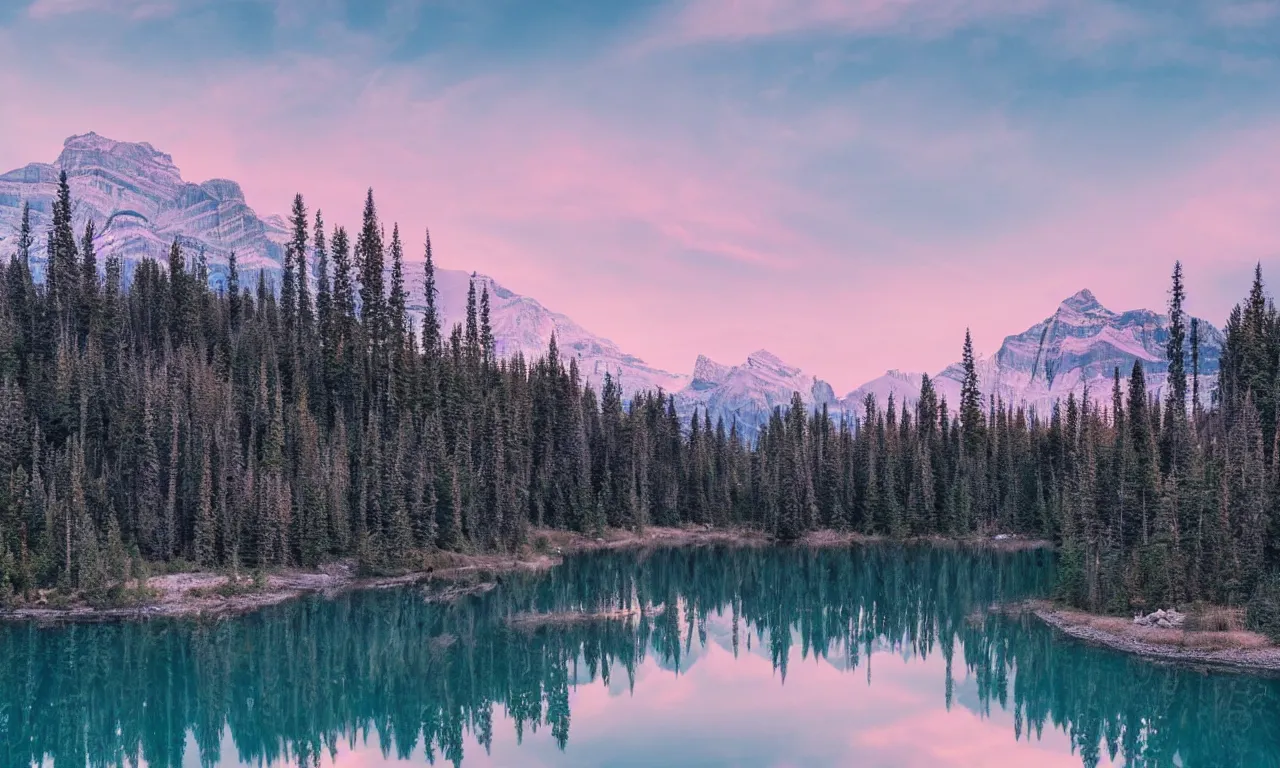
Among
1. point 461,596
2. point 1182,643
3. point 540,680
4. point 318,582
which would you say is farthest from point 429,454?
point 1182,643

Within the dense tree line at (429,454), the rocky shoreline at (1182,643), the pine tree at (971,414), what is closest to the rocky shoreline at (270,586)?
the dense tree line at (429,454)

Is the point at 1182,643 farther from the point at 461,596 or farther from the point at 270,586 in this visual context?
the point at 270,586

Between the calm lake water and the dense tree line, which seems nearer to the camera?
the calm lake water

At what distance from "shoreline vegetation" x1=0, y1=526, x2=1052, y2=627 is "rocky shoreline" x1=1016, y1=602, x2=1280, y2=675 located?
1361 inches

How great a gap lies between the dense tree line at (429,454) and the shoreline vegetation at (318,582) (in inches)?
66.0

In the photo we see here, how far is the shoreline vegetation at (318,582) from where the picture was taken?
220ft

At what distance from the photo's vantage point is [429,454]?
10025cm

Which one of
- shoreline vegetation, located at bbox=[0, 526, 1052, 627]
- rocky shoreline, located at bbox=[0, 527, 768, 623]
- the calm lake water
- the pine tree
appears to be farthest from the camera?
the pine tree

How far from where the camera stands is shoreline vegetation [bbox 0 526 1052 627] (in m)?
67.2

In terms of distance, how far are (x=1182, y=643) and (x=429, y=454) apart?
70138 millimetres

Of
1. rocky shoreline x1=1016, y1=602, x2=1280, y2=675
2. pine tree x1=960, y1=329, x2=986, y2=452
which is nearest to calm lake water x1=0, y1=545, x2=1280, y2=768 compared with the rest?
rocky shoreline x1=1016, y1=602, x2=1280, y2=675

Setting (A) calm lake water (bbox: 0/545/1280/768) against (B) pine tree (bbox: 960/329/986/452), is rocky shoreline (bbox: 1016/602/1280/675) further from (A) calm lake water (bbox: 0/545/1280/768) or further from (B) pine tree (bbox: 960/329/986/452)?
(B) pine tree (bbox: 960/329/986/452)

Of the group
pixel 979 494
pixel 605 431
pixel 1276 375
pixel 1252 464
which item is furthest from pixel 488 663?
pixel 979 494

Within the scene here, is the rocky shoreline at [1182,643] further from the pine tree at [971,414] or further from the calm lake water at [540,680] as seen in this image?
the pine tree at [971,414]
